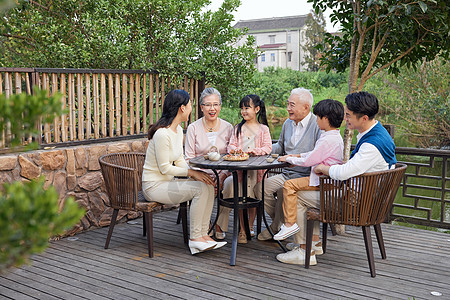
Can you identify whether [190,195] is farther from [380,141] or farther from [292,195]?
[380,141]

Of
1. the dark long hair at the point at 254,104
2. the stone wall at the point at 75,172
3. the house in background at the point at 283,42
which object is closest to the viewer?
the stone wall at the point at 75,172

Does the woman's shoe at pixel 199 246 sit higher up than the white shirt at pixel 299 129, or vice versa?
the white shirt at pixel 299 129

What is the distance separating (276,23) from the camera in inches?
1901

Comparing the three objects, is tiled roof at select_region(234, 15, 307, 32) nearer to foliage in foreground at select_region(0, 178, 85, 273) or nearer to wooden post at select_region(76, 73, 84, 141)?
wooden post at select_region(76, 73, 84, 141)

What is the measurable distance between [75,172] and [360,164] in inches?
100

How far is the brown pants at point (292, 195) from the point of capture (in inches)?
140

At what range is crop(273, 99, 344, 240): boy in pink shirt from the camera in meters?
3.45

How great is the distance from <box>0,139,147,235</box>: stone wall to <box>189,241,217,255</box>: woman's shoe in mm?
1127

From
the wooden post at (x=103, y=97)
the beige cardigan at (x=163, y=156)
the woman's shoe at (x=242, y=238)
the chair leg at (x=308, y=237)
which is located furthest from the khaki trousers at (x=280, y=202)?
the wooden post at (x=103, y=97)

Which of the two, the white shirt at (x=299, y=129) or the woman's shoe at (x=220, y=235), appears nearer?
the white shirt at (x=299, y=129)

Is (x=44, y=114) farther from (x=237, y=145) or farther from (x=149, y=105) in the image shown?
(x=149, y=105)

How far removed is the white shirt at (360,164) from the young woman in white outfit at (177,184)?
1.05 m

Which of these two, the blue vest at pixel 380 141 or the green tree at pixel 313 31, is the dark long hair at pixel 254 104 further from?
the green tree at pixel 313 31

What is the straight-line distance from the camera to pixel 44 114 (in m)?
1.05
